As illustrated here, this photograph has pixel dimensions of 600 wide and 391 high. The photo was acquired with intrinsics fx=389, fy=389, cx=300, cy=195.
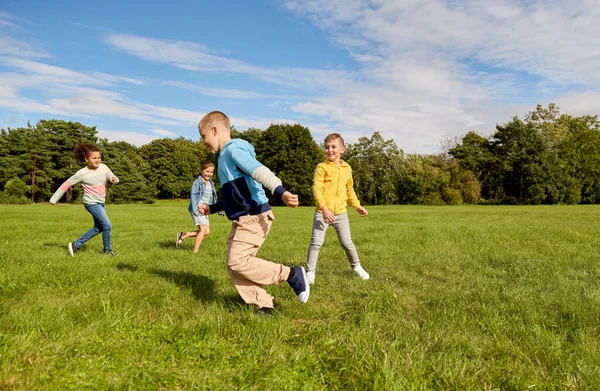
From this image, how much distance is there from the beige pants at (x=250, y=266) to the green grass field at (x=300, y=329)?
218 mm

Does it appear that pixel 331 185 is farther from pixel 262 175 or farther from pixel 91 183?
pixel 91 183

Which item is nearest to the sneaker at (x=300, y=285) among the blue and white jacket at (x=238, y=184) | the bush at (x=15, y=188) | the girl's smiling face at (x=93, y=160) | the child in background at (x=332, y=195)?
the blue and white jacket at (x=238, y=184)

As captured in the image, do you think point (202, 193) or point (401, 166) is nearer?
point (202, 193)

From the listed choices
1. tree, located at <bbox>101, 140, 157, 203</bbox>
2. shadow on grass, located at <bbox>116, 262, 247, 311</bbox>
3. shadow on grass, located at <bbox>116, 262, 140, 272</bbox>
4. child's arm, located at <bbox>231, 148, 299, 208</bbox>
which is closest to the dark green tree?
tree, located at <bbox>101, 140, 157, 203</bbox>

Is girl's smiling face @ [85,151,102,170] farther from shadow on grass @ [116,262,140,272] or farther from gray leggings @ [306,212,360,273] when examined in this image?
gray leggings @ [306,212,360,273]

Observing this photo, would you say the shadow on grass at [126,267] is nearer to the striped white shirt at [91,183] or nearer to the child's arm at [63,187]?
the striped white shirt at [91,183]

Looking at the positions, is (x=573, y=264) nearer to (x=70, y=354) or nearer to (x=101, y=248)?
(x=70, y=354)

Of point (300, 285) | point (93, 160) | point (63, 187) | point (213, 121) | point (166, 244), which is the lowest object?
point (166, 244)

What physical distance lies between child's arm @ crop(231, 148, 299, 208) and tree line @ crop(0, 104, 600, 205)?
45908 mm

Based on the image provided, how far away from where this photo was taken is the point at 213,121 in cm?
440

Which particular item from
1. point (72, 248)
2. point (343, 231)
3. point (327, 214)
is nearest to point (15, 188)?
point (72, 248)

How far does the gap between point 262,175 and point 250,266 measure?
3.21 ft

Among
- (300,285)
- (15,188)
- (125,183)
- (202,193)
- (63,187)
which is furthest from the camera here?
(125,183)

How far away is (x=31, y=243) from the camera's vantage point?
30.2ft
